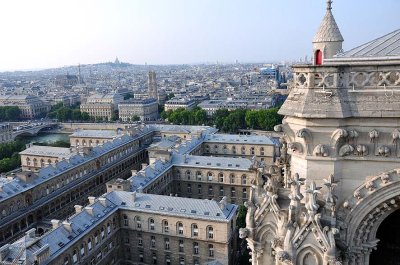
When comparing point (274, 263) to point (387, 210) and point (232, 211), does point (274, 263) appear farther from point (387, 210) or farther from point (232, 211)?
point (232, 211)

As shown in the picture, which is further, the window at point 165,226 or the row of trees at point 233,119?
the row of trees at point 233,119

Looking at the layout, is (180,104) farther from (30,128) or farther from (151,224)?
(151,224)

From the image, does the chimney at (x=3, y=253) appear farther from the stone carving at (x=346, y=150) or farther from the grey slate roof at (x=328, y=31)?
the stone carving at (x=346, y=150)

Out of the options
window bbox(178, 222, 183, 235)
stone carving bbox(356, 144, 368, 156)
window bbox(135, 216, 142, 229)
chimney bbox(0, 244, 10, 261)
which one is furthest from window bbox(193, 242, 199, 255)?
stone carving bbox(356, 144, 368, 156)

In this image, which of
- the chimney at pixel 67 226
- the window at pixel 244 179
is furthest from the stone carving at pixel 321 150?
the window at pixel 244 179

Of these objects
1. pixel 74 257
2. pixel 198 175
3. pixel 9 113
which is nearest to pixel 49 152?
pixel 198 175

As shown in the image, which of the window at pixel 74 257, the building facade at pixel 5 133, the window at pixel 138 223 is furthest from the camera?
the building facade at pixel 5 133
